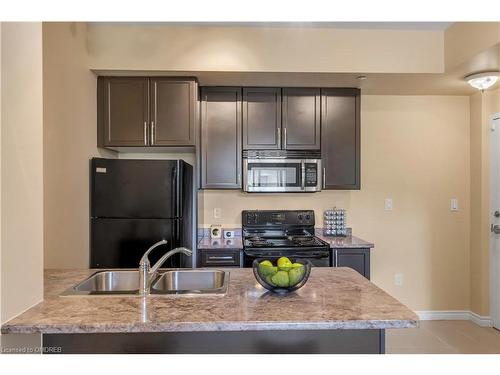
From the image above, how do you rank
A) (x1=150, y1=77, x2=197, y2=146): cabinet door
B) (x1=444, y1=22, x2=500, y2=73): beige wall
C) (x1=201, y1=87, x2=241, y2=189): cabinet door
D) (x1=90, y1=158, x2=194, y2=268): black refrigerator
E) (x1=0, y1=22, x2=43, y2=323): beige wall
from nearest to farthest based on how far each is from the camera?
(x1=0, y1=22, x2=43, y2=323): beige wall < (x1=444, y1=22, x2=500, y2=73): beige wall < (x1=90, y1=158, x2=194, y2=268): black refrigerator < (x1=150, y1=77, x2=197, y2=146): cabinet door < (x1=201, y1=87, x2=241, y2=189): cabinet door

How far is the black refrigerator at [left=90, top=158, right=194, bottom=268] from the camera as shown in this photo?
104 inches

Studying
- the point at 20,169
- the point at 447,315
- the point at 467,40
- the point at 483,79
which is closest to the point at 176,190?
the point at 20,169

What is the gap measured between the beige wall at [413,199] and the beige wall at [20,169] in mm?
2298

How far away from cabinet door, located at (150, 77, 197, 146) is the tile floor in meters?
2.45

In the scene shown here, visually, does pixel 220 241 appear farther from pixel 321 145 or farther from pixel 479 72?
pixel 479 72

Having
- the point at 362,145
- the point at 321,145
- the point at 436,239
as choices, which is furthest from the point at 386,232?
the point at 321,145

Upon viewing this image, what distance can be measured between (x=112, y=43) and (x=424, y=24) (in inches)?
94.5

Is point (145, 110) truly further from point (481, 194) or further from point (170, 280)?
point (481, 194)

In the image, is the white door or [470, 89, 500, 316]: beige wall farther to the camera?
[470, 89, 500, 316]: beige wall

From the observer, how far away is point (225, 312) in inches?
48.6

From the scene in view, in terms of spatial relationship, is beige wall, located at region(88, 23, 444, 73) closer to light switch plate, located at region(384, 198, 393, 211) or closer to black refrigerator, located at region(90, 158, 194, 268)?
black refrigerator, located at region(90, 158, 194, 268)

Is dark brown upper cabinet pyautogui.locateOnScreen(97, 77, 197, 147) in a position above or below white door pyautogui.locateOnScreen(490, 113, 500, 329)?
above

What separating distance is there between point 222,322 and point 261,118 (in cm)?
224

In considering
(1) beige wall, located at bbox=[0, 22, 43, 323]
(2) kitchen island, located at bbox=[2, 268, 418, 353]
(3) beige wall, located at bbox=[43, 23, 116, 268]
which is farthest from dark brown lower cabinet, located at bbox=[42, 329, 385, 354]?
(3) beige wall, located at bbox=[43, 23, 116, 268]
